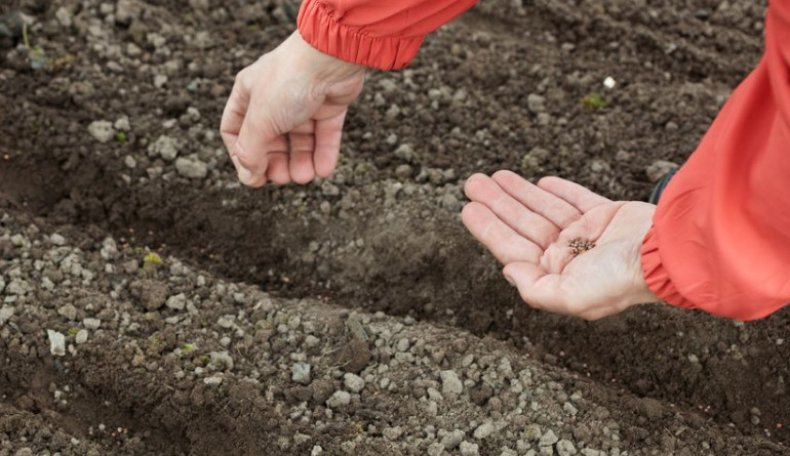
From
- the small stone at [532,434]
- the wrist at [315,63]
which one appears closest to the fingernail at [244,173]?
the wrist at [315,63]

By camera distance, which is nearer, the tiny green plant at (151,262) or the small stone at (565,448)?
the small stone at (565,448)

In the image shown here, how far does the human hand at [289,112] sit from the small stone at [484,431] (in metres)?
0.71

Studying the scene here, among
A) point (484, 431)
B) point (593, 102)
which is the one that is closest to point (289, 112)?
point (484, 431)

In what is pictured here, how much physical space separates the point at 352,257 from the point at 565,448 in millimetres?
829

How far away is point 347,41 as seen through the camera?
223 centimetres

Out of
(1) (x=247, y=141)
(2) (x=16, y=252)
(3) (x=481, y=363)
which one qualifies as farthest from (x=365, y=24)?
(2) (x=16, y=252)

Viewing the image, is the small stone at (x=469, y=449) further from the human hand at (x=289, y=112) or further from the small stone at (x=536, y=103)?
the small stone at (x=536, y=103)

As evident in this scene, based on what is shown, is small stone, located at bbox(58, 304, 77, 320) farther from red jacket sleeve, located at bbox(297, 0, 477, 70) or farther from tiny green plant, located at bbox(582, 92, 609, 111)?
tiny green plant, located at bbox(582, 92, 609, 111)

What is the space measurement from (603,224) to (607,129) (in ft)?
2.50

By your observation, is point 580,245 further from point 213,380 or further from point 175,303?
point 175,303

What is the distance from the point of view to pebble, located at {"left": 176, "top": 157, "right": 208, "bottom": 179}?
120 inches

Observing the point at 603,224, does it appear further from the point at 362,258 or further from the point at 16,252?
the point at 16,252

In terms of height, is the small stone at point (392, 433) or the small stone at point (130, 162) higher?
the small stone at point (130, 162)

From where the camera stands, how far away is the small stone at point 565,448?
246 centimetres
